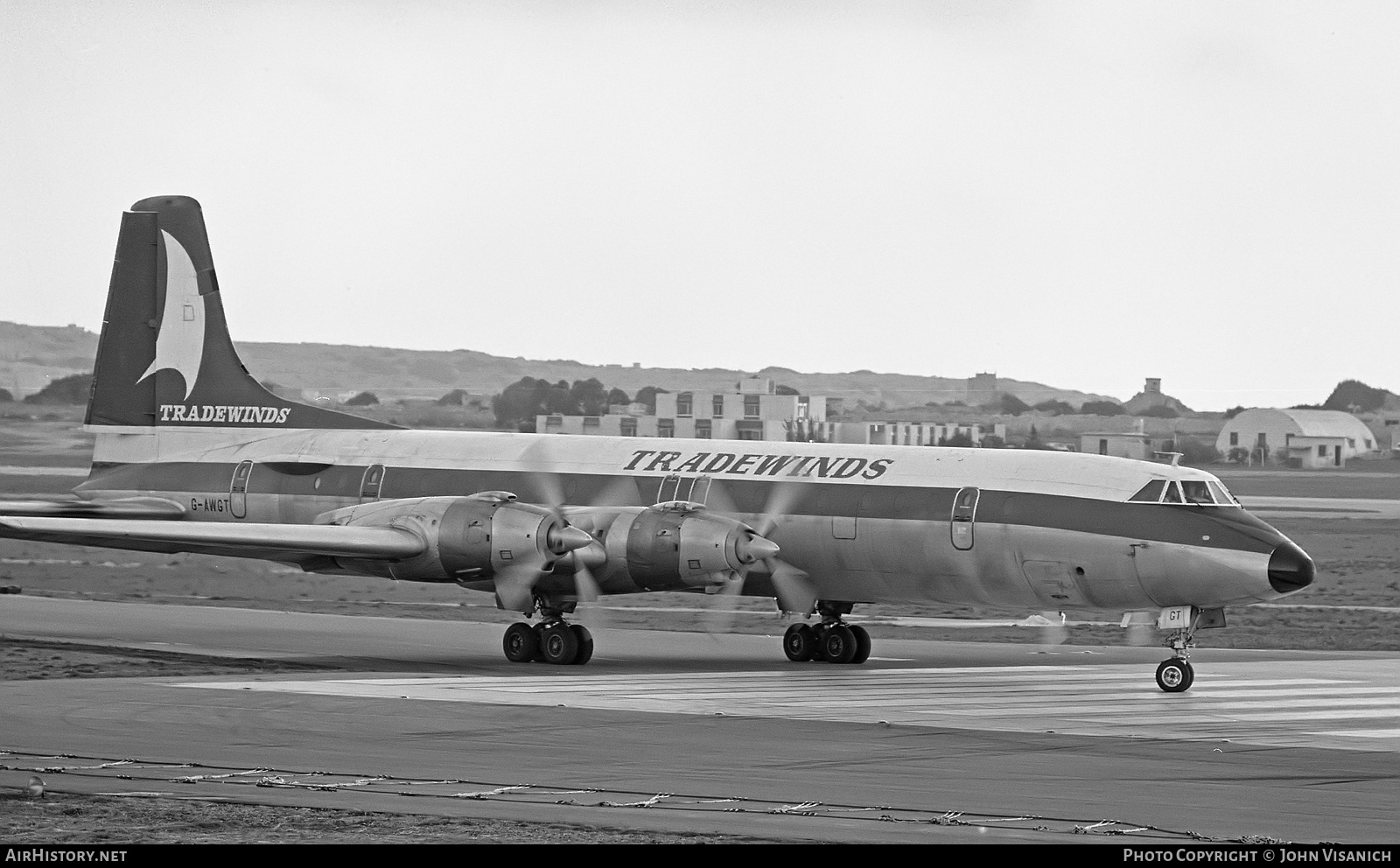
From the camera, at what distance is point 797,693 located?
74.4 ft

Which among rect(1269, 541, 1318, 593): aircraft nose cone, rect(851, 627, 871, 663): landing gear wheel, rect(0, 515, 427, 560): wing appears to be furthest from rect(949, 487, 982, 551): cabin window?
rect(0, 515, 427, 560): wing

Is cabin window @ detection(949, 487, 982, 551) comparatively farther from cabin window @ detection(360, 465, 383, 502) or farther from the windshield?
cabin window @ detection(360, 465, 383, 502)

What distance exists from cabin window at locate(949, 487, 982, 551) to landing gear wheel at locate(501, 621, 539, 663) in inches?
260

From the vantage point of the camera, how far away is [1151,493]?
24.9m

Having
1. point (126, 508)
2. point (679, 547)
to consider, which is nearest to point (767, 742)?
point (679, 547)

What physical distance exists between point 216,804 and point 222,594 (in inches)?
1117

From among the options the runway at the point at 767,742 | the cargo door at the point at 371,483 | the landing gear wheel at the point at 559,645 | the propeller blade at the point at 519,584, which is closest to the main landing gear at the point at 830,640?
the runway at the point at 767,742

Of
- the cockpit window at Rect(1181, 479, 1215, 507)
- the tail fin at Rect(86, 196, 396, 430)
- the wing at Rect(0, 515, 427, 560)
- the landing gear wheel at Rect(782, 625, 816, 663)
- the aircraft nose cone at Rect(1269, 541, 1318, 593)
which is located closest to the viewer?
the aircraft nose cone at Rect(1269, 541, 1318, 593)

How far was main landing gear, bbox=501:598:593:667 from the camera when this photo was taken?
2666 cm

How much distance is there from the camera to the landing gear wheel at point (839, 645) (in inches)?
1099

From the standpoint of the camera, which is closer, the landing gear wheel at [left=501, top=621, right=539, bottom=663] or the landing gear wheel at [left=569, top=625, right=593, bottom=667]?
the landing gear wheel at [left=569, top=625, right=593, bottom=667]

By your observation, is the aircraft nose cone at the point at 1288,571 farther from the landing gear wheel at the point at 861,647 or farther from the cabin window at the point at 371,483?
the cabin window at the point at 371,483

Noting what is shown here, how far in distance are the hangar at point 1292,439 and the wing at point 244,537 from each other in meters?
69.3

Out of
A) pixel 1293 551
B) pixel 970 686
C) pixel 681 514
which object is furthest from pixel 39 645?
pixel 1293 551
